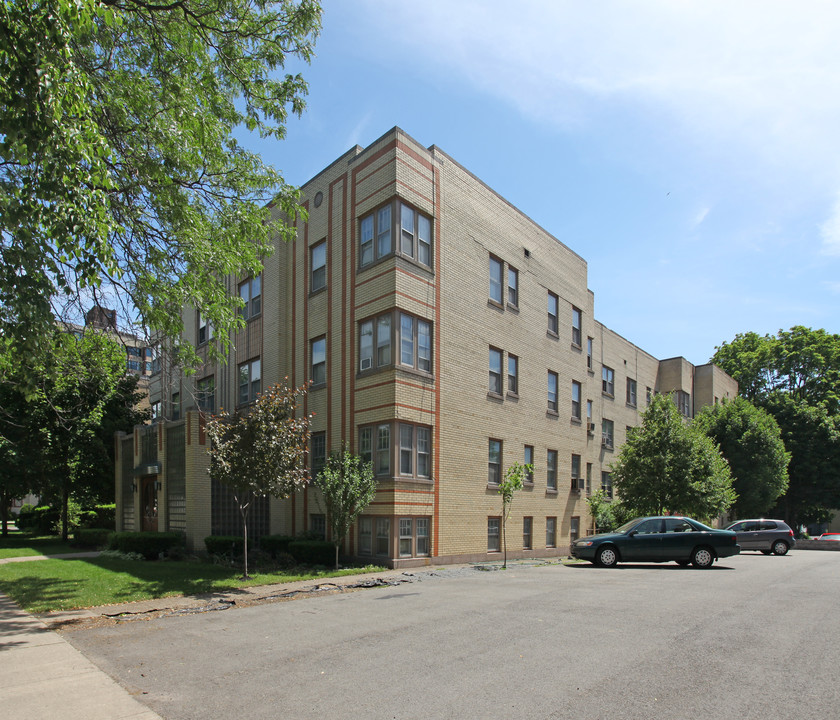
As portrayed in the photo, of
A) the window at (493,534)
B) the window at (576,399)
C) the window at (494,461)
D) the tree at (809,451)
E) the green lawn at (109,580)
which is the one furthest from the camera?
Answer: the tree at (809,451)

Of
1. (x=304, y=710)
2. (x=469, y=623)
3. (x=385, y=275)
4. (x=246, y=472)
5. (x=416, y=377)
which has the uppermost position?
(x=385, y=275)

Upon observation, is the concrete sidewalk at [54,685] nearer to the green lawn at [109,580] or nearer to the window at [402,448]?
the green lawn at [109,580]

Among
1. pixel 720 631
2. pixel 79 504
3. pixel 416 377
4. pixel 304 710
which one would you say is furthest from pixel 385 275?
pixel 79 504

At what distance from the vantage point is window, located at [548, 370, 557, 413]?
2731 cm

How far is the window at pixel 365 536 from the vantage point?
19.5 meters

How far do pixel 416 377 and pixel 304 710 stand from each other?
1415cm

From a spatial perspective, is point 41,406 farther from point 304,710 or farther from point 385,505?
point 304,710

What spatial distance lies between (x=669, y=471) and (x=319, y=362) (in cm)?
1492

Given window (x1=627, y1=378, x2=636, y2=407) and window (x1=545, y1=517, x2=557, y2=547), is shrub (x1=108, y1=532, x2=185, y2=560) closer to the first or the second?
window (x1=545, y1=517, x2=557, y2=547)

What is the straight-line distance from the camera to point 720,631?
9320 mm

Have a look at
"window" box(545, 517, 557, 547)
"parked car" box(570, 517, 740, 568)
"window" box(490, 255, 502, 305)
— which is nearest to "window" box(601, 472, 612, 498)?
"window" box(545, 517, 557, 547)

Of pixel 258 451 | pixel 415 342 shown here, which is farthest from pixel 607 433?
pixel 258 451

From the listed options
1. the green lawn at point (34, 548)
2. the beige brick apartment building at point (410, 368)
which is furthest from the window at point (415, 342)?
the green lawn at point (34, 548)

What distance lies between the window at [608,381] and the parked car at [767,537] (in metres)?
9.58
